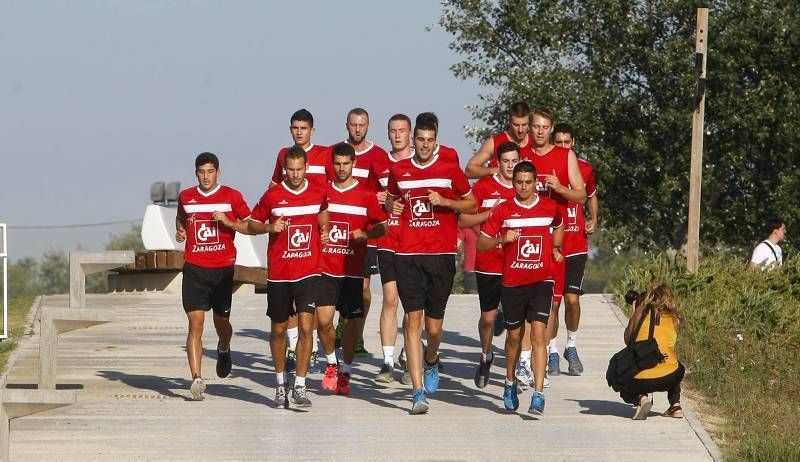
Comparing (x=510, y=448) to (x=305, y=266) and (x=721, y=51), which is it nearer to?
(x=305, y=266)

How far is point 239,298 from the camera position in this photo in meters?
21.3

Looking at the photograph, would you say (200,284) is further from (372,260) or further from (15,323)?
(15,323)

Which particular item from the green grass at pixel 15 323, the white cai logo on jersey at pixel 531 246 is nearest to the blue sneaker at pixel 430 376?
the white cai logo on jersey at pixel 531 246

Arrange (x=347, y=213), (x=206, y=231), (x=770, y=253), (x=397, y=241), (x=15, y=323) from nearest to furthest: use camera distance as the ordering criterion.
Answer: (x=397, y=241) < (x=347, y=213) < (x=206, y=231) < (x=15, y=323) < (x=770, y=253)

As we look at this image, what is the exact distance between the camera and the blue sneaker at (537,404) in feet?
38.7

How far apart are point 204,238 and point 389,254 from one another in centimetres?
147

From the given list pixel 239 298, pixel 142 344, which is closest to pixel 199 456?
pixel 142 344

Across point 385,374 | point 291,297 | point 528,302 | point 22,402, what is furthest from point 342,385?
point 22,402

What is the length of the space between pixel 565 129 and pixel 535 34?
20.2 meters

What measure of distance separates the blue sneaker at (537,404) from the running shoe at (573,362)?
2.31m

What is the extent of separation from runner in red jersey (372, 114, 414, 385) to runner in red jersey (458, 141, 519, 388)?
0.62 meters

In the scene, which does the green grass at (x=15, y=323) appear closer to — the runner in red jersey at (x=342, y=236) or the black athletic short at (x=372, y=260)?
the black athletic short at (x=372, y=260)

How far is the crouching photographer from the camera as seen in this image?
38.6 feet

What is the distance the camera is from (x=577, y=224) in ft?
45.7
